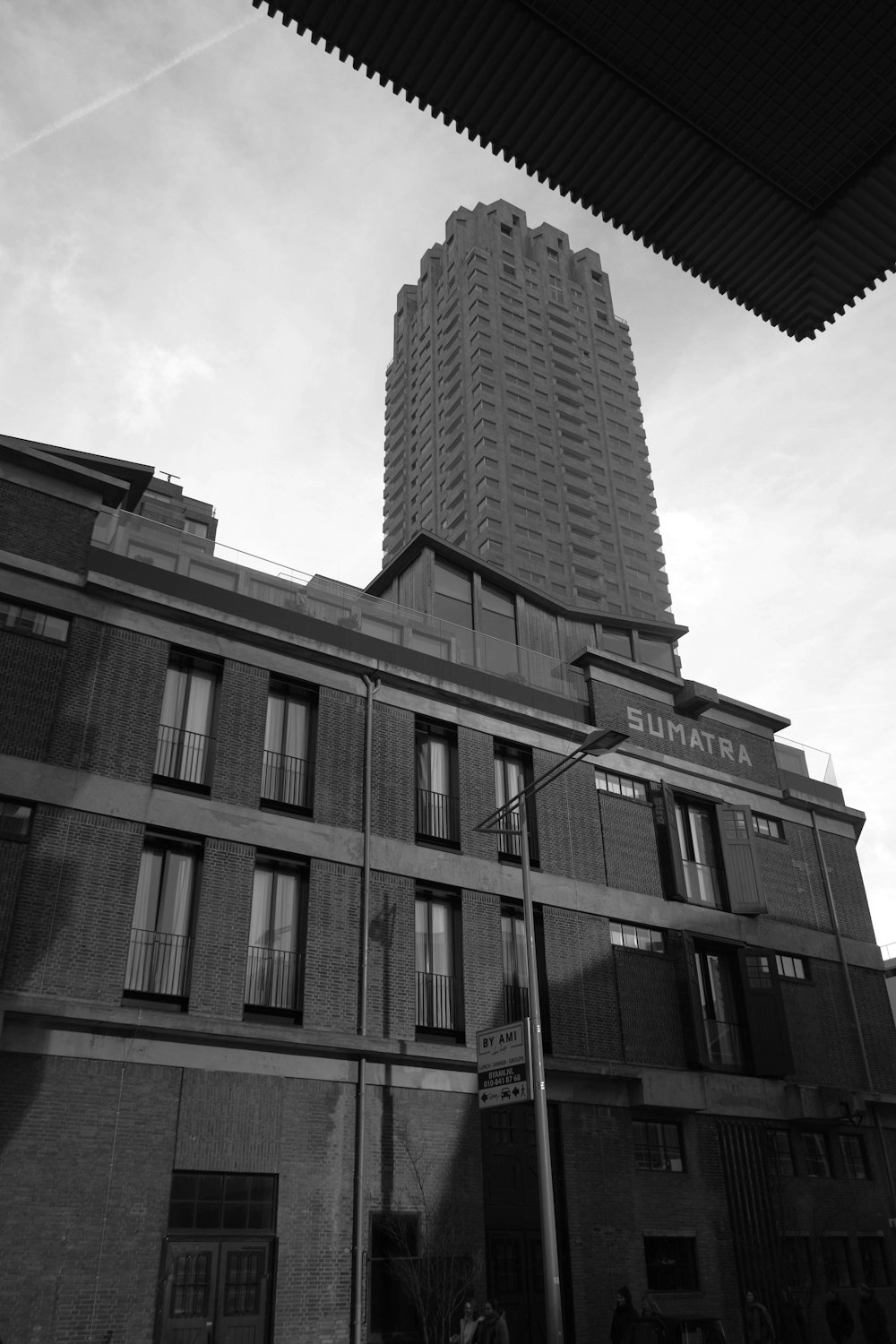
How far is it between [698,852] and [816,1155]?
329 inches

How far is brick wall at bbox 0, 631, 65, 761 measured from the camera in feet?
67.9

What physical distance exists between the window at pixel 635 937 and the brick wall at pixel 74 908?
12618mm

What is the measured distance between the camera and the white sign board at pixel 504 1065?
1900 centimetres

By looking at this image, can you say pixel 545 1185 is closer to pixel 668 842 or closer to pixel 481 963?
pixel 481 963

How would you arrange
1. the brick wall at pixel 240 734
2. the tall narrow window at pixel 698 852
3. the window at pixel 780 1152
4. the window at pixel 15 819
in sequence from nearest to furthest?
the window at pixel 15 819 → the brick wall at pixel 240 734 → the window at pixel 780 1152 → the tall narrow window at pixel 698 852

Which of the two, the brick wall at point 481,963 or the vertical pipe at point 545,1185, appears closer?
the vertical pipe at point 545,1185

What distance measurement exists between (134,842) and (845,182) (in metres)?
16.7

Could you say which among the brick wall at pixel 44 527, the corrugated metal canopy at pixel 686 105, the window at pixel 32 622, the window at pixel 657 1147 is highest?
the brick wall at pixel 44 527

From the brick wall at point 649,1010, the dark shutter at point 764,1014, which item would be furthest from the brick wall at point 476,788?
the dark shutter at point 764,1014

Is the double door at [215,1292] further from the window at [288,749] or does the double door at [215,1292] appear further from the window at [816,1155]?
the window at [816,1155]

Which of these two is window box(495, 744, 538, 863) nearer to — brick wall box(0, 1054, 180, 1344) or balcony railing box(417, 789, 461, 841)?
balcony railing box(417, 789, 461, 841)

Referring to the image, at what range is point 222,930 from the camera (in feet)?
70.7

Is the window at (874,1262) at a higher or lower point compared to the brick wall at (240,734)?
lower

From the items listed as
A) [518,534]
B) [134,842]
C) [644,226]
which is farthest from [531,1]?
[518,534]
